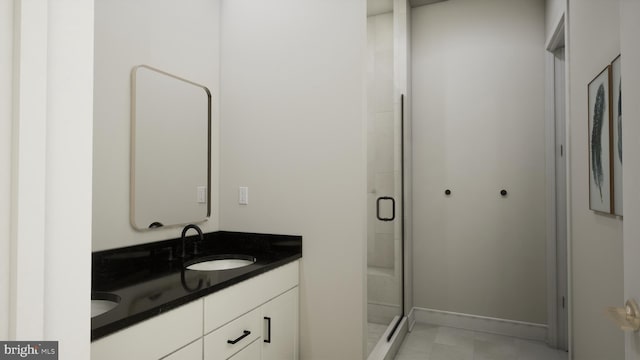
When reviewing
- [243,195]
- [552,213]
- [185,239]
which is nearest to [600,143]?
[552,213]

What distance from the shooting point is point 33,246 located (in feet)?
1.65

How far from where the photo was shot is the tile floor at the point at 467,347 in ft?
8.73

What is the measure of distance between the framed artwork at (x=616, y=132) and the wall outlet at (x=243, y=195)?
1.85 m

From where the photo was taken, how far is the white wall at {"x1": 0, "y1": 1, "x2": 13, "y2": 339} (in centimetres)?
48

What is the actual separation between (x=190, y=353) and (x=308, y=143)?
1237mm

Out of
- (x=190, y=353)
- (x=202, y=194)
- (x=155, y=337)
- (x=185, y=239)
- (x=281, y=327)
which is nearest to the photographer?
(x=155, y=337)

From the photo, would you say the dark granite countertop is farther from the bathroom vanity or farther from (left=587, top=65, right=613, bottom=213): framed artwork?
(left=587, top=65, right=613, bottom=213): framed artwork

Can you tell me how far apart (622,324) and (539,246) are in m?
2.49

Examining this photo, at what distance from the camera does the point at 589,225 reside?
1.82 meters

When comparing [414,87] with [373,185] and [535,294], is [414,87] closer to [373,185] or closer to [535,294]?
[373,185]

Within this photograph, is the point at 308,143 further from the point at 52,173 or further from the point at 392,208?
the point at 52,173

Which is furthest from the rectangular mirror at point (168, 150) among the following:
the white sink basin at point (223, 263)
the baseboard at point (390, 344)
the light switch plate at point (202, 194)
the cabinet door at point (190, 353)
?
the baseboard at point (390, 344)

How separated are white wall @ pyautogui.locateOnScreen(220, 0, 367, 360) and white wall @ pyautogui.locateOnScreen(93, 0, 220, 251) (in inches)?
14.3

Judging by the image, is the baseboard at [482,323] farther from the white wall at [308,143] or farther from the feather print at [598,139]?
the feather print at [598,139]
